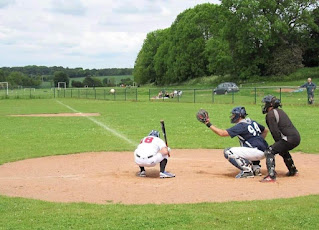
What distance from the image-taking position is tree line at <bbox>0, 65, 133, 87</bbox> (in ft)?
425

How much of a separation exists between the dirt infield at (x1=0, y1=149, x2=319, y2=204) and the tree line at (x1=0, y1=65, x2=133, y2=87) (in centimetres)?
9463

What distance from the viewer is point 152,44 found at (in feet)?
346

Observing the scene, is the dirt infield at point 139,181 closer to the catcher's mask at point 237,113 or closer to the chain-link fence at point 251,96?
the catcher's mask at point 237,113

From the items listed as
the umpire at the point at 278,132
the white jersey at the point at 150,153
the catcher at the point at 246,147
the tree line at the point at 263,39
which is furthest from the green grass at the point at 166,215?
the tree line at the point at 263,39

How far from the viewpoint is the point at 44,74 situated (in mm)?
157375

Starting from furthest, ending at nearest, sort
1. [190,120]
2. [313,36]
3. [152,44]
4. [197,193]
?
[152,44], [313,36], [190,120], [197,193]

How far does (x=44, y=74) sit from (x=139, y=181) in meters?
154

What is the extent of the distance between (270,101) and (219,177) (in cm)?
189

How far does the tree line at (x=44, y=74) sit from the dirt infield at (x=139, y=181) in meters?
94.6

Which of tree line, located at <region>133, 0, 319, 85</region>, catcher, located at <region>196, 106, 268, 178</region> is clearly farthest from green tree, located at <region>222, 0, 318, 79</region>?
catcher, located at <region>196, 106, 268, 178</region>

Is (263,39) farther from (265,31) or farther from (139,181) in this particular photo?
(139,181)

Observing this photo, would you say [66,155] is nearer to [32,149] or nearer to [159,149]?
[32,149]

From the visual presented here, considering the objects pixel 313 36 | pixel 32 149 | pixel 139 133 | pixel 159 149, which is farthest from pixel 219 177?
pixel 313 36

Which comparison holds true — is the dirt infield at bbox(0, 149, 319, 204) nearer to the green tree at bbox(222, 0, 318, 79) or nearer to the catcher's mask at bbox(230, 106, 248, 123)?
the catcher's mask at bbox(230, 106, 248, 123)
